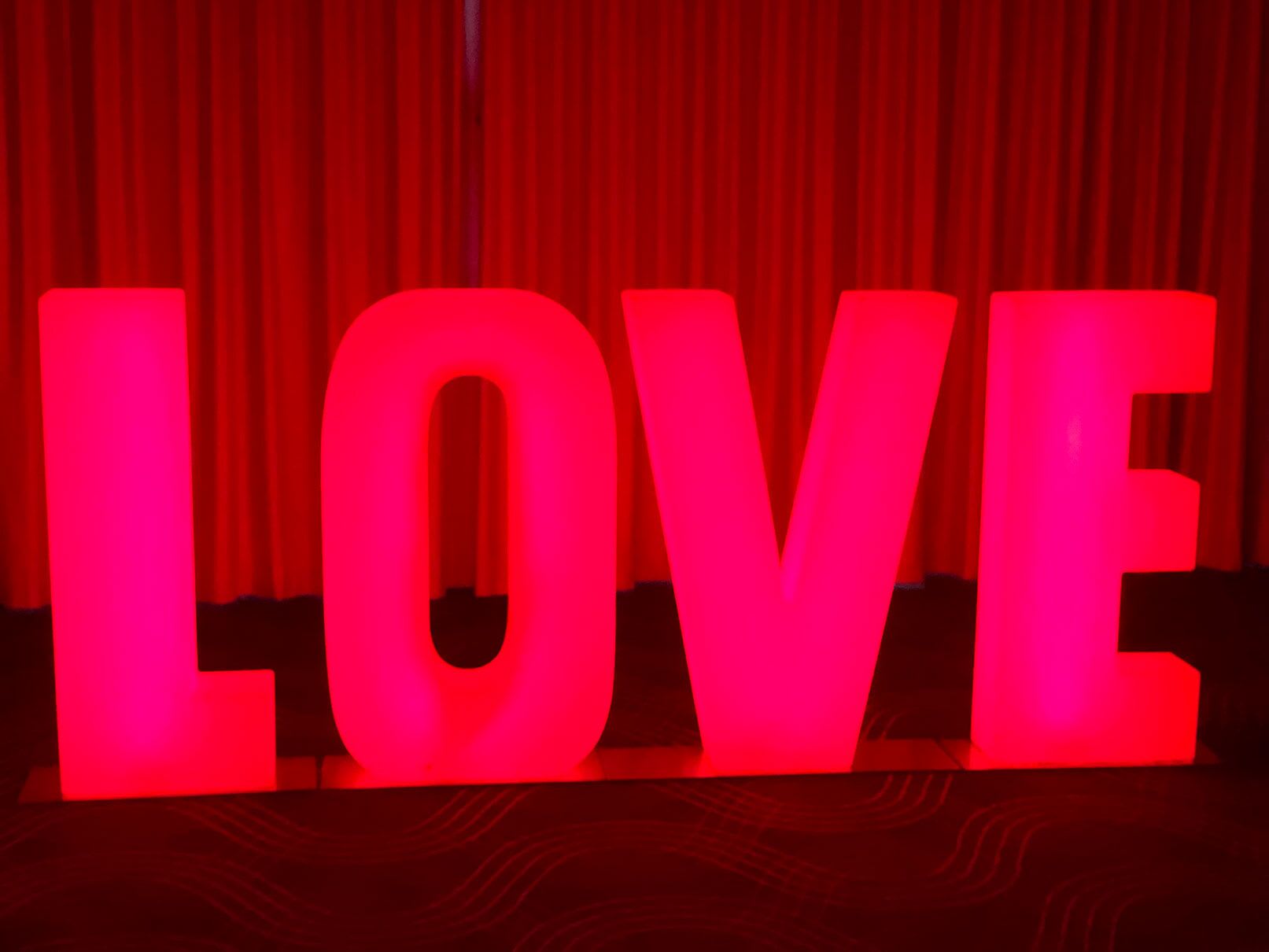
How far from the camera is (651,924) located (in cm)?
201

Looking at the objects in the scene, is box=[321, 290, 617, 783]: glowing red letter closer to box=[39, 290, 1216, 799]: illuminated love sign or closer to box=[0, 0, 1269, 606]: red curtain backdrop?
box=[39, 290, 1216, 799]: illuminated love sign

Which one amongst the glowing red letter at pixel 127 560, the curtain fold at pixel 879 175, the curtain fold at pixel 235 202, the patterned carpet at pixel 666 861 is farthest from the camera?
the curtain fold at pixel 879 175

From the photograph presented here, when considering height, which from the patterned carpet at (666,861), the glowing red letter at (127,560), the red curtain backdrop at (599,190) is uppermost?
the red curtain backdrop at (599,190)

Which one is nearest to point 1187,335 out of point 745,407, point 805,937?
point 745,407

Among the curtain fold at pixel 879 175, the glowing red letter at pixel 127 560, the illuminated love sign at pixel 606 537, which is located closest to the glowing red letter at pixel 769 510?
the illuminated love sign at pixel 606 537

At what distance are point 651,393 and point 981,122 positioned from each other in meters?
2.16

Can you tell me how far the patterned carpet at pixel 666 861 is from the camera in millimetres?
1990

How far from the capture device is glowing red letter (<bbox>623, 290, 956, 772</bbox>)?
2.42 meters

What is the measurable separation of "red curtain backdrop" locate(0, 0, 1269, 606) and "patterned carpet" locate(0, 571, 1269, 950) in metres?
1.27

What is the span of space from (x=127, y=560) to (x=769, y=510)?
44.8 inches

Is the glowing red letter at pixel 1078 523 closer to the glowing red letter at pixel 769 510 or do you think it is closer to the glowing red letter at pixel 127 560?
Result: the glowing red letter at pixel 769 510

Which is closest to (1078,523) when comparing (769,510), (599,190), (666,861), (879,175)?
(769,510)

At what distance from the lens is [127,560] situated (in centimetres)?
230

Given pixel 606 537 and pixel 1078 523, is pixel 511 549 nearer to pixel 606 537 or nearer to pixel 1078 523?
pixel 606 537
